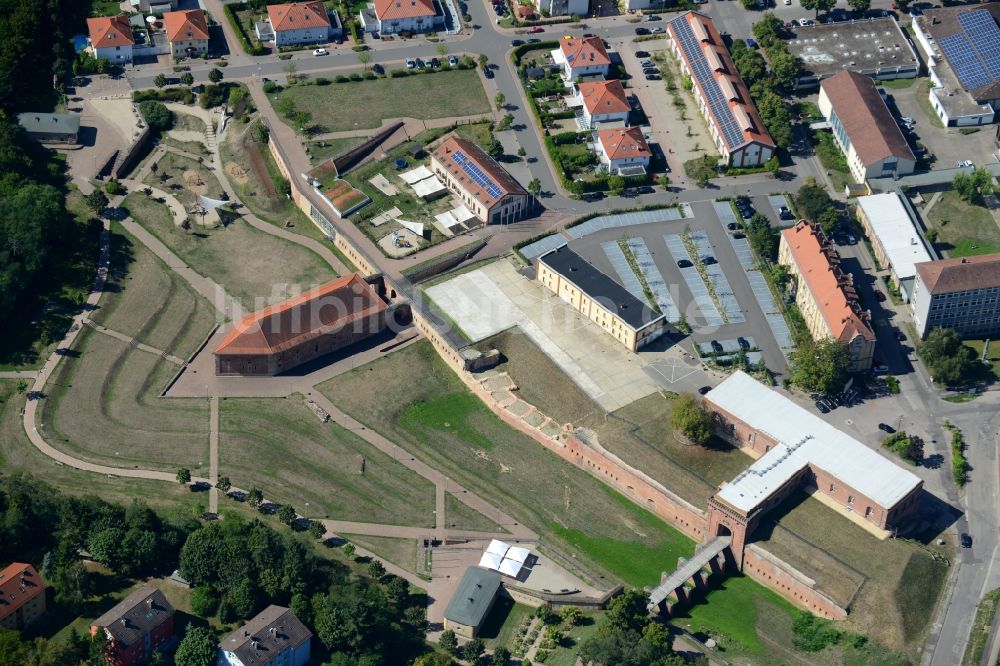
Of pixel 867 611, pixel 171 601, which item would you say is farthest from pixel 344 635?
pixel 867 611

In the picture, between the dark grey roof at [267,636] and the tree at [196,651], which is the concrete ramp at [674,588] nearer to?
the dark grey roof at [267,636]

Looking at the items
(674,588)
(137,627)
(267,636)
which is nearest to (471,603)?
(674,588)

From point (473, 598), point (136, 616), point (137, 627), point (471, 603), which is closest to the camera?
point (137, 627)

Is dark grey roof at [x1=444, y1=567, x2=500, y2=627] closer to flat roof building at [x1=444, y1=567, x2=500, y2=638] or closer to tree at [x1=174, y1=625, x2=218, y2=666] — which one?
flat roof building at [x1=444, y1=567, x2=500, y2=638]

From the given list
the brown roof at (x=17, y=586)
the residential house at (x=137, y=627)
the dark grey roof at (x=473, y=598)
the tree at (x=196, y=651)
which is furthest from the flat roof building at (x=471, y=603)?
the brown roof at (x=17, y=586)

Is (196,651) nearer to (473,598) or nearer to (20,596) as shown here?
(20,596)

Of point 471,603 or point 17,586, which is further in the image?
point 471,603
